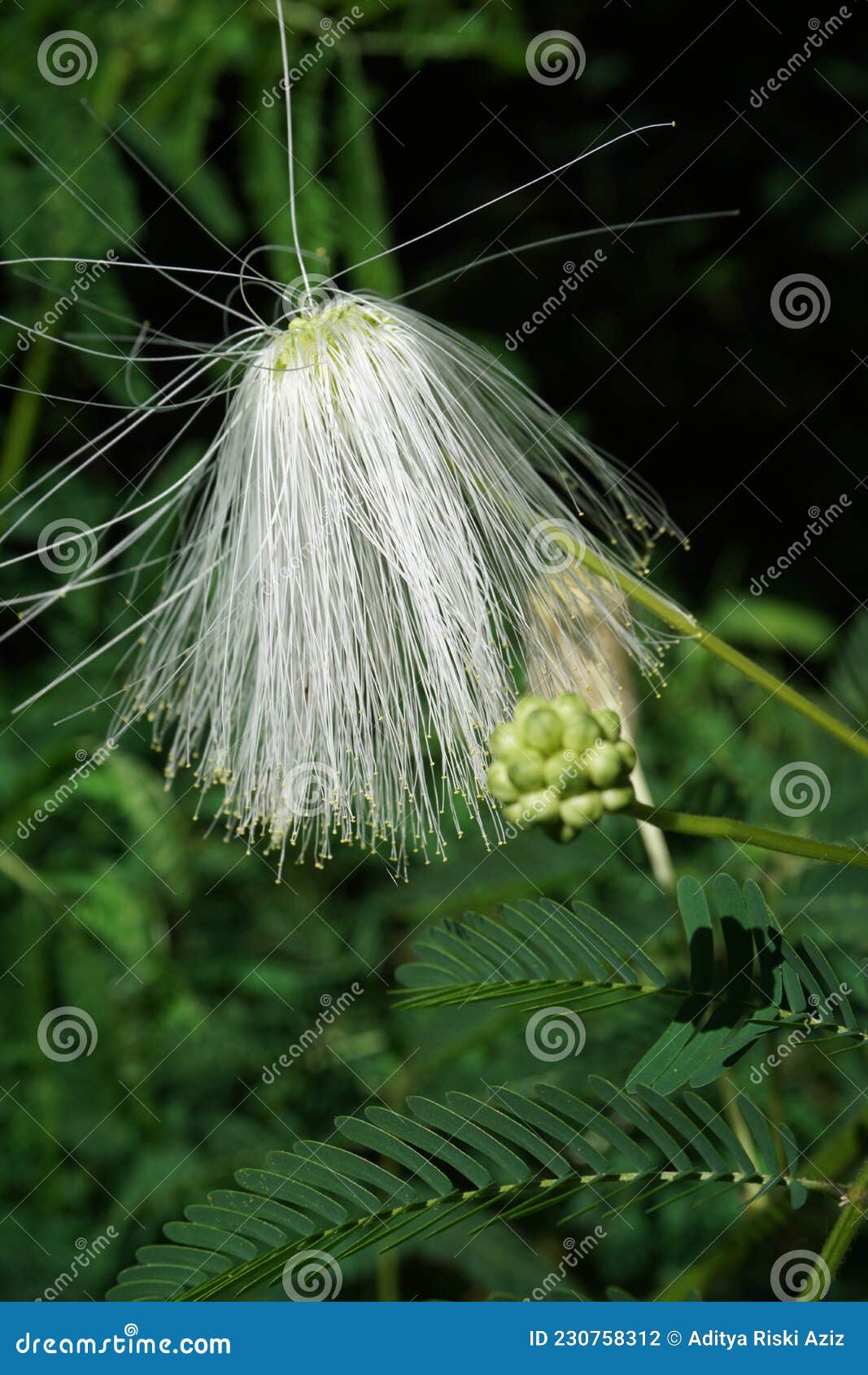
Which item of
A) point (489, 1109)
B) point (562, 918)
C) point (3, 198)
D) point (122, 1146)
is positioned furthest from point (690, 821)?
point (3, 198)

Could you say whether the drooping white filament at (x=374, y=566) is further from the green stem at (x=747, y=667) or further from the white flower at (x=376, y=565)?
the green stem at (x=747, y=667)

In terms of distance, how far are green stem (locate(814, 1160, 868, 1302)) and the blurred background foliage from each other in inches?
13.9

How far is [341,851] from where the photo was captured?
7.63ft

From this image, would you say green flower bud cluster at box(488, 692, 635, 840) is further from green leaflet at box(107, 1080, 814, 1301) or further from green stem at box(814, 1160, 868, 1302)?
green stem at box(814, 1160, 868, 1302)

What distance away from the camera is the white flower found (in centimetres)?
138

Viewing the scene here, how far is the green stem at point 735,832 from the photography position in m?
1.00

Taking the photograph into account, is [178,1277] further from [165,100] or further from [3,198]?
[165,100]

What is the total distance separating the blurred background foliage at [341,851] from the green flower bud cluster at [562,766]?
64cm

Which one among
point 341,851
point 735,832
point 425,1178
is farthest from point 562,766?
point 341,851

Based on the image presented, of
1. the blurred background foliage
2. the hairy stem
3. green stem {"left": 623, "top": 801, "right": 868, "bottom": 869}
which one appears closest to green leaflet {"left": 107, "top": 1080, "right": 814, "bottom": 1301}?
the hairy stem

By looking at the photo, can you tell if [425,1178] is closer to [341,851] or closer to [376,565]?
[376,565]

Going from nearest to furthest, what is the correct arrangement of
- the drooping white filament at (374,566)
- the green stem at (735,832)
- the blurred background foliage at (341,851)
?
the green stem at (735,832) → the drooping white filament at (374,566) → the blurred background foliage at (341,851)

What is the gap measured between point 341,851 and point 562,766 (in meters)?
1.32

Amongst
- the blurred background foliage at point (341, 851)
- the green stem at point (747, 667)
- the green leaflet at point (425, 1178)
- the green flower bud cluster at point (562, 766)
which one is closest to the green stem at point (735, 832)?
the green flower bud cluster at point (562, 766)
